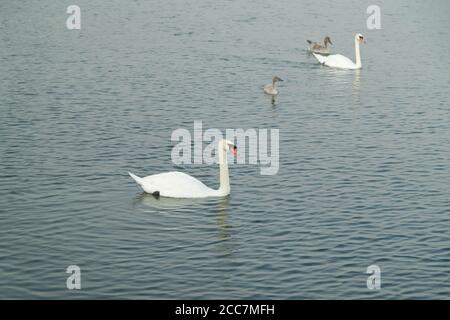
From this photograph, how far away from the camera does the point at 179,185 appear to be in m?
26.0

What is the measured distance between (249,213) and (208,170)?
439 centimetres

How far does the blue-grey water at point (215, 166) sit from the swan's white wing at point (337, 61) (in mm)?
444

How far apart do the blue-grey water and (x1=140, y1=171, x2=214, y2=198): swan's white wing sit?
0.32 meters

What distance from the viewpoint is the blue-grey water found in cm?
2102

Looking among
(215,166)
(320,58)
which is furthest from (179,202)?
(320,58)

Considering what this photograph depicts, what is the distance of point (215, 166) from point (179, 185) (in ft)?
12.4

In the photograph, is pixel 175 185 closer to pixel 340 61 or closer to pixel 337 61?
pixel 340 61

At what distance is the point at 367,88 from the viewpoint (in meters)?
42.7

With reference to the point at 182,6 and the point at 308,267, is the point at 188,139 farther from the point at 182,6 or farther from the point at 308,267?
the point at 182,6

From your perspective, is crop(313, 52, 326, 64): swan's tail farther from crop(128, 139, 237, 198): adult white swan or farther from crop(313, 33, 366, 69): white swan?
crop(128, 139, 237, 198): adult white swan

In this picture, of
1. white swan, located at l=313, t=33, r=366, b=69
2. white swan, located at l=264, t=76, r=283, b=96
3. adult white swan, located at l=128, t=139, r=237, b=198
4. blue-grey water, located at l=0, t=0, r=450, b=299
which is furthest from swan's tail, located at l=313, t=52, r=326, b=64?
adult white swan, located at l=128, t=139, r=237, b=198
